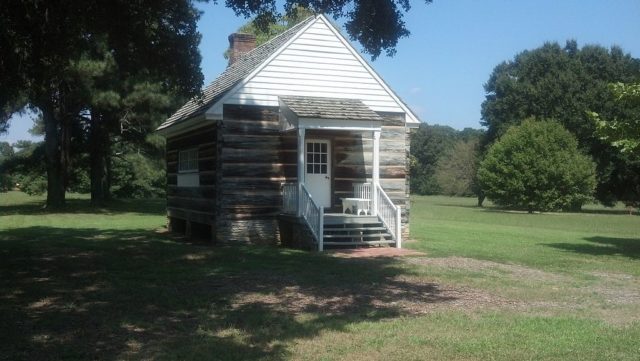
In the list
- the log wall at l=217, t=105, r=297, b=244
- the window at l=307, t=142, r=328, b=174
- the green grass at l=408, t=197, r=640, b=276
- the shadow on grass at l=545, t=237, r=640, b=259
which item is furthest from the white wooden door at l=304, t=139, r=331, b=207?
the shadow on grass at l=545, t=237, r=640, b=259

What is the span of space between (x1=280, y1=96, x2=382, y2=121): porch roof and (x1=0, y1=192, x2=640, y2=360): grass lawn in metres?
3.81

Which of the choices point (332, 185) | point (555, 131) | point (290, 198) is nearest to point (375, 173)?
point (332, 185)

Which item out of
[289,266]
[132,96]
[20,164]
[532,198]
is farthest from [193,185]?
[532,198]

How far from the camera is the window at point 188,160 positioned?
2030cm

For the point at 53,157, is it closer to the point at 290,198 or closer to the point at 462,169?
the point at 290,198

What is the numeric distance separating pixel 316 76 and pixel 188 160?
18.2 ft

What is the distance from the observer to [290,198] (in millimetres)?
17500

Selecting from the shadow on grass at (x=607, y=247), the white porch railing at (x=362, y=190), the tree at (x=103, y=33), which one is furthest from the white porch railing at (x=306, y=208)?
the shadow on grass at (x=607, y=247)

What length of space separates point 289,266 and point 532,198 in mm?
42037

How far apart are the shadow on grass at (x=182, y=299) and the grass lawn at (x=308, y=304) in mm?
27

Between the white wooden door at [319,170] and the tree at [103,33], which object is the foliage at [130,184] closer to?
the white wooden door at [319,170]

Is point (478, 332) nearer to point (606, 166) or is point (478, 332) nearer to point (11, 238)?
point (11, 238)

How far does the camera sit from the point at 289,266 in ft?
41.7

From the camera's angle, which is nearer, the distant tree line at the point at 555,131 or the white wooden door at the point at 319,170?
the white wooden door at the point at 319,170
